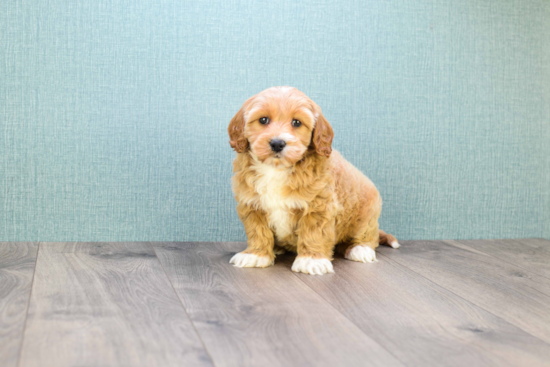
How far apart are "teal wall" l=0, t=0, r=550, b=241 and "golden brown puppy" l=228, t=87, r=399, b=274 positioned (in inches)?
20.9

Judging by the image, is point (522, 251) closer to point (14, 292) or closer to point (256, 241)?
point (256, 241)

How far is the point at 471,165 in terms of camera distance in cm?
278

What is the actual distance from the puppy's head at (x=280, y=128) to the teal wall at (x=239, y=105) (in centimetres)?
58

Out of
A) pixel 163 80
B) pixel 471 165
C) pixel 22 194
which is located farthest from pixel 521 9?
pixel 22 194

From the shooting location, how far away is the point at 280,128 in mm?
1827

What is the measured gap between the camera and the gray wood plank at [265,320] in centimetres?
113

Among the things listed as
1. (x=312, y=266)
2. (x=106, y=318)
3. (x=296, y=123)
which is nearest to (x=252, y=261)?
(x=312, y=266)

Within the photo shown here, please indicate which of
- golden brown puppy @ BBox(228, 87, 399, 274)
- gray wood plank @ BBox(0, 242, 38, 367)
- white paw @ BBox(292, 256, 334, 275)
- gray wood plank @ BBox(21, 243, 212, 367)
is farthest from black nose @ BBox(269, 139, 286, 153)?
gray wood plank @ BBox(0, 242, 38, 367)

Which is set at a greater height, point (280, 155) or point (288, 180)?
point (280, 155)

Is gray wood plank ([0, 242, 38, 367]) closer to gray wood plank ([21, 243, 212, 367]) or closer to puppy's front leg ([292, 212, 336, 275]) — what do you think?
→ gray wood plank ([21, 243, 212, 367])

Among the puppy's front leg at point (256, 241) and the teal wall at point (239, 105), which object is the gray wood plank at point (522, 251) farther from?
the puppy's front leg at point (256, 241)

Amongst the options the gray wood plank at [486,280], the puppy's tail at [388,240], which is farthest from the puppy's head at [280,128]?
the puppy's tail at [388,240]

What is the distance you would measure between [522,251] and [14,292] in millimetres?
2254

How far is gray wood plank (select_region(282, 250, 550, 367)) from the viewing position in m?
1.17
